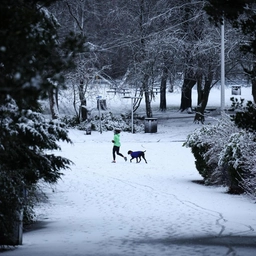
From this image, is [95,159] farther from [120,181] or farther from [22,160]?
[22,160]

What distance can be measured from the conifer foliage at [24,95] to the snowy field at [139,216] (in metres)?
1.11

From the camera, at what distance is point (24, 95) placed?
21.0 feet

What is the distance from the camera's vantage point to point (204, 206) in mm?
19234

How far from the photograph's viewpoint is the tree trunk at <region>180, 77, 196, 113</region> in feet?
168

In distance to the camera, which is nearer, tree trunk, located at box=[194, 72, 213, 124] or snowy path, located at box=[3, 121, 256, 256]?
snowy path, located at box=[3, 121, 256, 256]

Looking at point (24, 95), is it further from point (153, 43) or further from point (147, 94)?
point (147, 94)

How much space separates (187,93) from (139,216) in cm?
3815

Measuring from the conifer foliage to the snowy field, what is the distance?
3.66 feet

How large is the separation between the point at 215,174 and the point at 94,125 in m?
26.3

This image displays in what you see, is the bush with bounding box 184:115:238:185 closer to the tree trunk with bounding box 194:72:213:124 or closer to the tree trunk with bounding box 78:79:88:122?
the tree trunk with bounding box 194:72:213:124

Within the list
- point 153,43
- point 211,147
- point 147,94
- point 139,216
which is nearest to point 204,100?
point 147,94

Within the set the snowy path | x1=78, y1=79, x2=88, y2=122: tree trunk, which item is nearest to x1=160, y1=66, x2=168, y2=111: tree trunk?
x1=78, y1=79, x2=88, y2=122: tree trunk

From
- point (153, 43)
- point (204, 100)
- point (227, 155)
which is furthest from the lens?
point (204, 100)

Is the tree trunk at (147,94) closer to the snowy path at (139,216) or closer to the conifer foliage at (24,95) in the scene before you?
the snowy path at (139,216)
